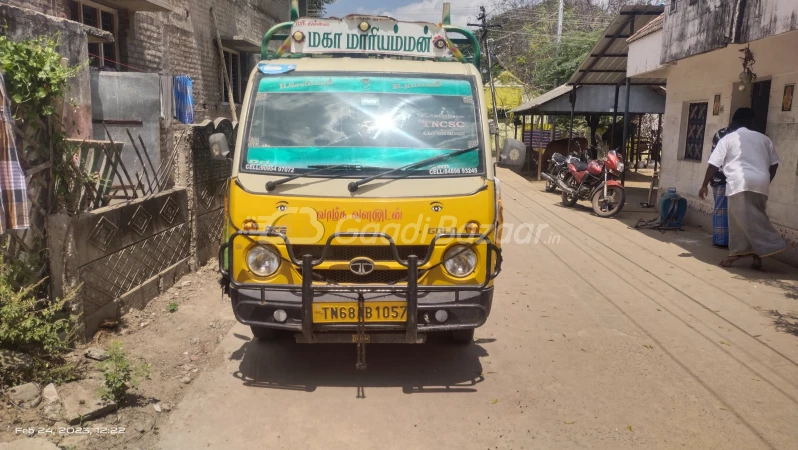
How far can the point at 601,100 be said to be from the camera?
18547 mm

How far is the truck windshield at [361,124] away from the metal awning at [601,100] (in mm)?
14623

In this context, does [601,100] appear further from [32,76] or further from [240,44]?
[32,76]

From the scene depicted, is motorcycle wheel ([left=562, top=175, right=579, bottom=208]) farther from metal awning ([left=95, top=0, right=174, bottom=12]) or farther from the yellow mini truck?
the yellow mini truck

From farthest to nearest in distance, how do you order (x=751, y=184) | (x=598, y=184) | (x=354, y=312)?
(x=598, y=184)
(x=751, y=184)
(x=354, y=312)

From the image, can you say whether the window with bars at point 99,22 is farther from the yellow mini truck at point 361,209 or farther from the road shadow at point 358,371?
the road shadow at point 358,371

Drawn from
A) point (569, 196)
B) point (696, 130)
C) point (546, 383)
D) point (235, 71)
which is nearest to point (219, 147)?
point (546, 383)

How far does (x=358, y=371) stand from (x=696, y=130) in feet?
30.9

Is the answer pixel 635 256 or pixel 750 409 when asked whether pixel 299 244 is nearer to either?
pixel 750 409

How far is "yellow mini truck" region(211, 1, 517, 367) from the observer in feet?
12.4

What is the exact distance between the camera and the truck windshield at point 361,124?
13.5 ft

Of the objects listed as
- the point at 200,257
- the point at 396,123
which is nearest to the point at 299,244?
the point at 396,123

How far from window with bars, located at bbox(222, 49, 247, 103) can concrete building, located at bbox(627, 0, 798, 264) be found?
9.24 meters

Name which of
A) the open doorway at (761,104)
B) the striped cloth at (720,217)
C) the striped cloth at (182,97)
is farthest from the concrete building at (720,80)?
the striped cloth at (182,97)

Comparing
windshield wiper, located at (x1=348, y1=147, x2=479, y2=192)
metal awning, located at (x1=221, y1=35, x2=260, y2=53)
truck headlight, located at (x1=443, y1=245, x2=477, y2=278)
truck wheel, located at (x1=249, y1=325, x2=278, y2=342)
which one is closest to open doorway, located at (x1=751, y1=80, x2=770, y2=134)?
windshield wiper, located at (x1=348, y1=147, x2=479, y2=192)
